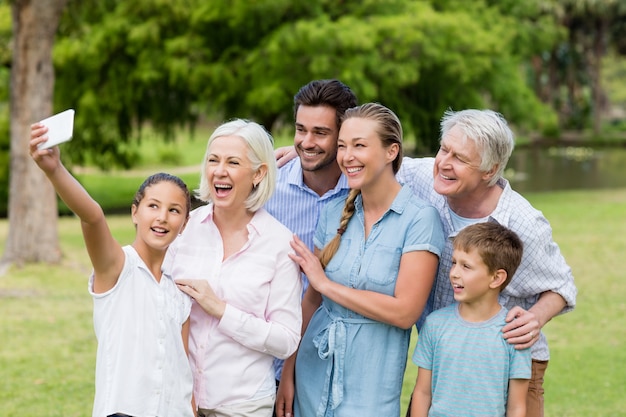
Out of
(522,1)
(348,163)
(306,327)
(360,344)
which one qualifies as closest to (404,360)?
(360,344)

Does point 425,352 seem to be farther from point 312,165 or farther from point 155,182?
point 155,182

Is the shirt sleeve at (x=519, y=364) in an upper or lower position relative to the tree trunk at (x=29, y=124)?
lower

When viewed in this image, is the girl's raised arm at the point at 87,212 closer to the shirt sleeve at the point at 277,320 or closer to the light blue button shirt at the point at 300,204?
the shirt sleeve at the point at 277,320

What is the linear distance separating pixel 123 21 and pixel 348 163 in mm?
16718

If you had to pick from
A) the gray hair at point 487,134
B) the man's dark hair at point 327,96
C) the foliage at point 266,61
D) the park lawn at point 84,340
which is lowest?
the park lawn at point 84,340

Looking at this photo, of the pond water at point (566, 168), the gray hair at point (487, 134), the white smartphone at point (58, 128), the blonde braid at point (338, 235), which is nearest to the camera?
the white smartphone at point (58, 128)

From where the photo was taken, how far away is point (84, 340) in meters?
8.60

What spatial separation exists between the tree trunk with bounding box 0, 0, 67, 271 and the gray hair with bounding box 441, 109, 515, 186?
357 inches

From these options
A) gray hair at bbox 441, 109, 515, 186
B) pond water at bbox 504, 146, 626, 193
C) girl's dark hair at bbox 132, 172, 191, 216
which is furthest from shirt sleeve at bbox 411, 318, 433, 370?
pond water at bbox 504, 146, 626, 193

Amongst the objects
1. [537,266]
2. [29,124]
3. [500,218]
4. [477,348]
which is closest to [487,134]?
[500,218]

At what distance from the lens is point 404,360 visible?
3342 millimetres

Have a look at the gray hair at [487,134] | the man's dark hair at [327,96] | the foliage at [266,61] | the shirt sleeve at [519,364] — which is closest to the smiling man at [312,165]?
the man's dark hair at [327,96]

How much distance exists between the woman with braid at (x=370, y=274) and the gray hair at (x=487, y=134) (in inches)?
9.3

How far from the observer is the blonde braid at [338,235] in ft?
11.0
